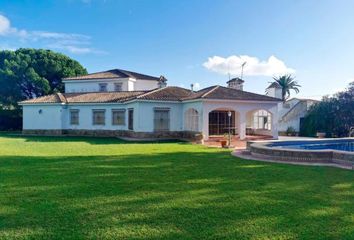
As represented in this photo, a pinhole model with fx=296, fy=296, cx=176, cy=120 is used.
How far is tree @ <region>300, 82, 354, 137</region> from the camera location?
31688 mm

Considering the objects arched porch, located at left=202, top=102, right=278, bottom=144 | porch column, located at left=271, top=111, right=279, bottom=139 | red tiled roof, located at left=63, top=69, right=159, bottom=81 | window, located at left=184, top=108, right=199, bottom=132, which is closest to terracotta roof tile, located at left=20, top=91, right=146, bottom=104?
red tiled roof, located at left=63, top=69, right=159, bottom=81

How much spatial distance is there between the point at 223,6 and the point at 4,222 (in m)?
20.6

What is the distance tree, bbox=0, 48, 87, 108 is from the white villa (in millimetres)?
12125

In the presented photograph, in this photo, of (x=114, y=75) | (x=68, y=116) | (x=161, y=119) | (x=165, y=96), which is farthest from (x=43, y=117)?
(x=165, y=96)

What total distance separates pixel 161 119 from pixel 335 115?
19233 millimetres

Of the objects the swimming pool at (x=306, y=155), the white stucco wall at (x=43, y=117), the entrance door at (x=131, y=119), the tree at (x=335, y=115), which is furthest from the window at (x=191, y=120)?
the tree at (x=335, y=115)

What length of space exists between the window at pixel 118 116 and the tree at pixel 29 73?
19.6 meters

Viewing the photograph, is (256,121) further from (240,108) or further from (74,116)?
(74,116)

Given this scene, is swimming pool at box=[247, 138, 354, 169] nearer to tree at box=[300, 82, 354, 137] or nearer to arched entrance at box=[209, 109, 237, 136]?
arched entrance at box=[209, 109, 237, 136]

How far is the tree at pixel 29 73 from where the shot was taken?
1724 inches

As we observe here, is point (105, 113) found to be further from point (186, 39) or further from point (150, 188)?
point (150, 188)

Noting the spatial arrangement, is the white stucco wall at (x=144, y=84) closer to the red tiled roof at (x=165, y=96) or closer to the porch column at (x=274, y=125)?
the red tiled roof at (x=165, y=96)

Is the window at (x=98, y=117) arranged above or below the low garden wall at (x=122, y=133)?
above

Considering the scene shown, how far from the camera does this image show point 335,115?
1276 inches
